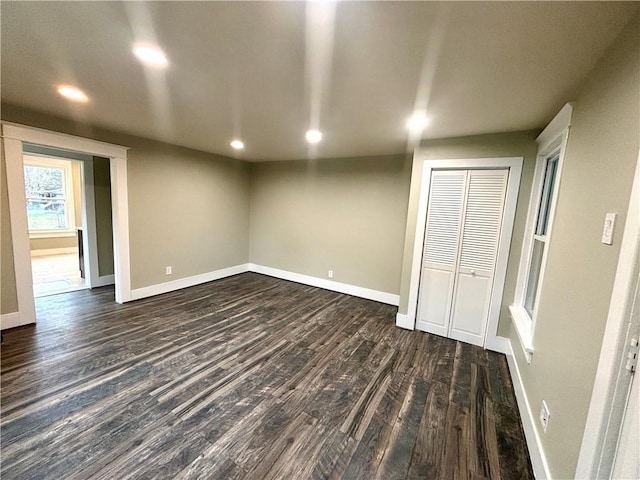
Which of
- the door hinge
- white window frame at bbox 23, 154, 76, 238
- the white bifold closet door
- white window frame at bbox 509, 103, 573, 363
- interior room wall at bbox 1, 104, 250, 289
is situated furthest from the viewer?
white window frame at bbox 23, 154, 76, 238

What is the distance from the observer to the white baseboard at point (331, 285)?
424cm

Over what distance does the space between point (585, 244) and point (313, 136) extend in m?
2.73

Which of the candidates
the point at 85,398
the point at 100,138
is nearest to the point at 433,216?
the point at 85,398

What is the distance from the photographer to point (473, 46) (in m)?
1.34

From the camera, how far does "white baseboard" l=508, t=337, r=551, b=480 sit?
1444mm

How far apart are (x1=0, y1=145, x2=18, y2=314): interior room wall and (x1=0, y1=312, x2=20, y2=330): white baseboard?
4 centimetres

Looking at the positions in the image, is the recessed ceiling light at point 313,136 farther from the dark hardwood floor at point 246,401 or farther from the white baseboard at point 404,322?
Answer: the white baseboard at point 404,322

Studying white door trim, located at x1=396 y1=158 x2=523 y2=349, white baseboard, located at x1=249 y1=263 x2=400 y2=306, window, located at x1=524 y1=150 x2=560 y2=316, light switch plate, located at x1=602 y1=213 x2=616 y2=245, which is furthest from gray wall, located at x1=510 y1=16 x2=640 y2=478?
white baseboard, located at x1=249 y1=263 x2=400 y2=306

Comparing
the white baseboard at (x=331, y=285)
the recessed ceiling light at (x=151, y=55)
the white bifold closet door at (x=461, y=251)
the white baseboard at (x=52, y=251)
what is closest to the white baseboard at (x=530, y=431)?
the white bifold closet door at (x=461, y=251)

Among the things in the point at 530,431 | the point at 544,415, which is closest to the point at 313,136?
the point at 544,415

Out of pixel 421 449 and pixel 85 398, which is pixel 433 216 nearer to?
pixel 421 449

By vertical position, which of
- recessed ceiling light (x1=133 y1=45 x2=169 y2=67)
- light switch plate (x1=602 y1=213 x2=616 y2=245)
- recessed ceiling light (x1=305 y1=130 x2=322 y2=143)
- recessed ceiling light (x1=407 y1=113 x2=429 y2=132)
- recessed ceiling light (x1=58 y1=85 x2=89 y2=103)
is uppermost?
recessed ceiling light (x1=305 y1=130 x2=322 y2=143)

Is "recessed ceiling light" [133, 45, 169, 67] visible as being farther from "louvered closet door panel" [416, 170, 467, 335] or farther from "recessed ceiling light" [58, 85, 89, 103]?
"louvered closet door panel" [416, 170, 467, 335]

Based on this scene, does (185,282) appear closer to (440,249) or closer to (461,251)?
(440,249)
